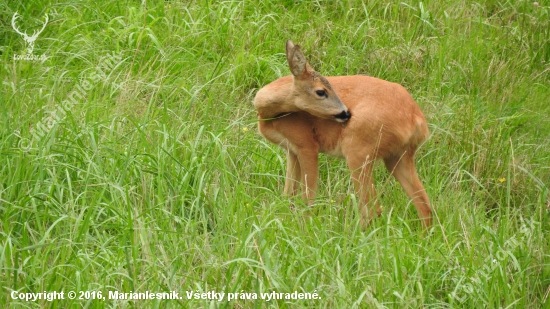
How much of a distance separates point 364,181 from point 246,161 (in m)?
0.92

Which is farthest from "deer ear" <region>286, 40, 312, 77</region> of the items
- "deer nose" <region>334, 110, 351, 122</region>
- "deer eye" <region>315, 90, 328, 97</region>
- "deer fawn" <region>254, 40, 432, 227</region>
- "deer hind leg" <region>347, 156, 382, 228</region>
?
"deer hind leg" <region>347, 156, 382, 228</region>

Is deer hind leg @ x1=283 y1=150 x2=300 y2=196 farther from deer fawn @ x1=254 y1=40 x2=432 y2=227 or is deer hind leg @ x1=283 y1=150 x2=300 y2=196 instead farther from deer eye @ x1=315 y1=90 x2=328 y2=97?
deer eye @ x1=315 y1=90 x2=328 y2=97

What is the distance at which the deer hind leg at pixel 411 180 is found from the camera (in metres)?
6.05

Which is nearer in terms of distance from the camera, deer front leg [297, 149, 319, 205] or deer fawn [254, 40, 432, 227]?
deer fawn [254, 40, 432, 227]

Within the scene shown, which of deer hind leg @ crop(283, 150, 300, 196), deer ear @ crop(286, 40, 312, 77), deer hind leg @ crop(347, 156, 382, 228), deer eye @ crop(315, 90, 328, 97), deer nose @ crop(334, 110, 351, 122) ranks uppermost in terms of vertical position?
deer ear @ crop(286, 40, 312, 77)

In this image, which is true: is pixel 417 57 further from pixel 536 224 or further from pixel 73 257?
pixel 73 257

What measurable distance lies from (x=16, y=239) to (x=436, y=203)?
2.79 m

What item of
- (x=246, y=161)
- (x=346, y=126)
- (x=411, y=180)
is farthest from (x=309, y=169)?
(x=411, y=180)

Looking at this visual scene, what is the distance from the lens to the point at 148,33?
764cm

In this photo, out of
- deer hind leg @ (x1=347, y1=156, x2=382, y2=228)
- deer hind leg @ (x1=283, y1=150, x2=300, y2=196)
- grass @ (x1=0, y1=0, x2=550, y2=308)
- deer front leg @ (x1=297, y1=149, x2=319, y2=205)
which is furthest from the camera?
deer hind leg @ (x1=283, y1=150, x2=300, y2=196)

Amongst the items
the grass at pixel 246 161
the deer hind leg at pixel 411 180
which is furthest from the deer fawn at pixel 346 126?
the grass at pixel 246 161

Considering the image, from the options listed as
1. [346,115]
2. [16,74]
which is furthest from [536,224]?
[16,74]

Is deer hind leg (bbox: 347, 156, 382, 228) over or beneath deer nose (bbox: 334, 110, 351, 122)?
beneath

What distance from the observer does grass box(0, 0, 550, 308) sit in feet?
15.2
